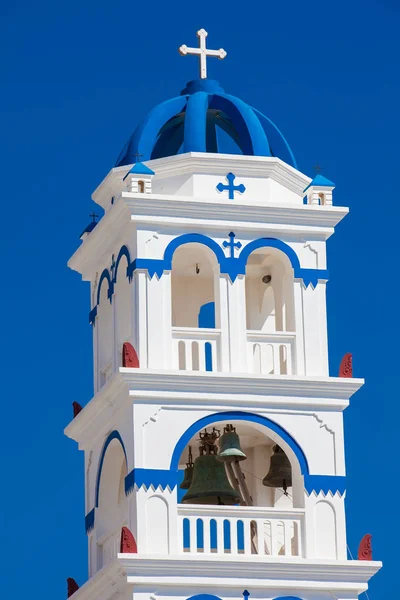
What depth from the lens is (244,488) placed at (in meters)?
37.7

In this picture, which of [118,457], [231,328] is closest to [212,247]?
[231,328]

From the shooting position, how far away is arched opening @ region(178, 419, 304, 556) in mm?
36094

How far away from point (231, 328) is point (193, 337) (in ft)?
1.94

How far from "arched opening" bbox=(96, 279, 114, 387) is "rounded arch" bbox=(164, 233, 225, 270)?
196 cm

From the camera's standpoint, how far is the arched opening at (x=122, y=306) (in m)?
37.8

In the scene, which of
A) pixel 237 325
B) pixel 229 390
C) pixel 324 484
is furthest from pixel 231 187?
pixel 324 484

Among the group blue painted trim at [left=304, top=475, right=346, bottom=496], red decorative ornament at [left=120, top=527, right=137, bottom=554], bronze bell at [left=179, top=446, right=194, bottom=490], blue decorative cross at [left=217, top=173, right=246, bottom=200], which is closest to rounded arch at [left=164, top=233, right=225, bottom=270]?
blue decorative cross at [left=217, top=173, right=246, bottom=200]

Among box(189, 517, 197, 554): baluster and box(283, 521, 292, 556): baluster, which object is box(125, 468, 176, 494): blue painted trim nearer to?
box(189, 517, 197, 554): baluster

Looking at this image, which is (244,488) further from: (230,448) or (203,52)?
(203,52)

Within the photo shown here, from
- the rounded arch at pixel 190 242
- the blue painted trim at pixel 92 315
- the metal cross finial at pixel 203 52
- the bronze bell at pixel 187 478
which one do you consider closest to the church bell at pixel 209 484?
the bronze bell at pixel 187 478

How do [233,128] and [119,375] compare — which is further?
[233,128]

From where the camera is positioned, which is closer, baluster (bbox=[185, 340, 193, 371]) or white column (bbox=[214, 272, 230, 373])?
baluster (bbox=[185, 340, 193, 371])

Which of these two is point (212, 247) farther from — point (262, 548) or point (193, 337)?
point (262, 548)

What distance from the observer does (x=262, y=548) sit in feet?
119
